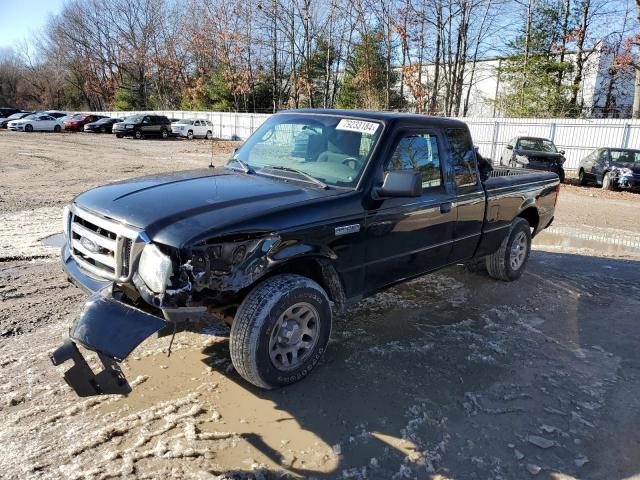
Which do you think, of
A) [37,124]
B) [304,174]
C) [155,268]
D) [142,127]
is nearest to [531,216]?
[304,174]

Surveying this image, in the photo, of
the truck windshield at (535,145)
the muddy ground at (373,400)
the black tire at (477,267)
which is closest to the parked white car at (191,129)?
the truck windshield at (535,145)

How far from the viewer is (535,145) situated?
18.7m

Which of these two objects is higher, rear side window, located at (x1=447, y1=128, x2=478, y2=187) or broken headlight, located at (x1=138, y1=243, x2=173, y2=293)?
rear side window, located at (x1=447, y1=128, x2=478, y2=187)

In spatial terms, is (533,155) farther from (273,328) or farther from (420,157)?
(273,328)

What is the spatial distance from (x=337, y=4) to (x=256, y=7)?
8.60 meters

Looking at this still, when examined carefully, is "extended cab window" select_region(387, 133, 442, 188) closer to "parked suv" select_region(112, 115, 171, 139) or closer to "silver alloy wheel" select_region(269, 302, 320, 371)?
"silver alloy wheel" select_region(269, 302, 320, 371)

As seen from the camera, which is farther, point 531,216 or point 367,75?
point 367,75

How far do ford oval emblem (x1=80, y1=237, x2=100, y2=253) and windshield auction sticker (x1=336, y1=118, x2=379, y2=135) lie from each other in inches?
86.1

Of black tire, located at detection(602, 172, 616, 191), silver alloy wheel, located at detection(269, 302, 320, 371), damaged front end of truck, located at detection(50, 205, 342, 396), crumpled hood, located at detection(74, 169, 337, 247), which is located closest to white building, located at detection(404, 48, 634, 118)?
black tire, located at detection(602, 172, 616, 191)

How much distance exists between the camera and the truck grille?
3094mm

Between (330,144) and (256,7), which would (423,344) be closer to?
(330,144)

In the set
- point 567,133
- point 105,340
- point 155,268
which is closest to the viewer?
point 105,340

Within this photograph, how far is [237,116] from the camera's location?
3941cm

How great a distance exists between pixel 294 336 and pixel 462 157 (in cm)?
273
